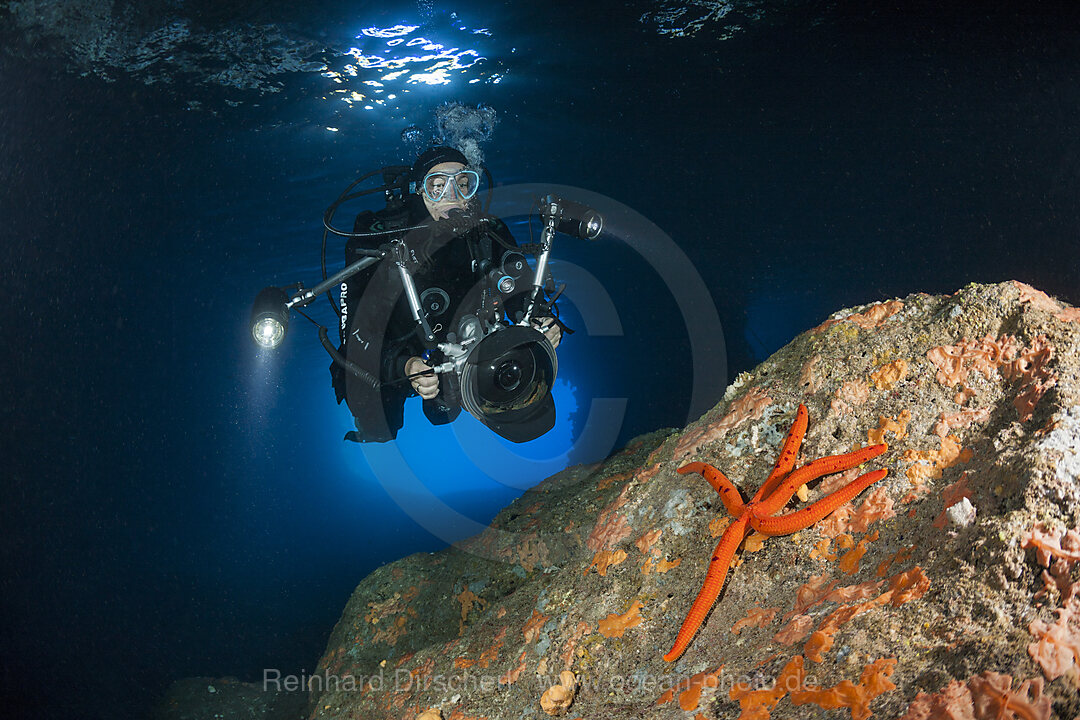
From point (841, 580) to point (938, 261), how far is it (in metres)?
22.7

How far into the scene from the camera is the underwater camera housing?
3635 mm

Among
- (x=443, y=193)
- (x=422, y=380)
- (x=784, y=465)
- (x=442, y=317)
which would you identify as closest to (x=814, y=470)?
(x=784, y=465)

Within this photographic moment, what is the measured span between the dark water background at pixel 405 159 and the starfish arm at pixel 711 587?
8533 mm

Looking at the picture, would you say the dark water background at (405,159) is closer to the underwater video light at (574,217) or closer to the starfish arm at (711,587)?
the underwater video light at (574,217)

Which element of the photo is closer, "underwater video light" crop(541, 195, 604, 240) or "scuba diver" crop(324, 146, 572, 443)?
"scuba diver" crop(324, 146, 572, 443)

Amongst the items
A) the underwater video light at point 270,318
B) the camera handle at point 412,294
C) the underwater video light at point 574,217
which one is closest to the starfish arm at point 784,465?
the underwater video light at point 574,217

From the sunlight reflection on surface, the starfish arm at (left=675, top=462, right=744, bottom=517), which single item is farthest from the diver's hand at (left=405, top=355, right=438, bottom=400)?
the sunlight reflection on surface

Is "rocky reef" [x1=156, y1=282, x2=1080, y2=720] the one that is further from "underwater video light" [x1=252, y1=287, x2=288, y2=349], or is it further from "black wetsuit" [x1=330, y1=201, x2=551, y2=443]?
"underwater video light" [x1=252, y1=287, x2=288, y2=349]

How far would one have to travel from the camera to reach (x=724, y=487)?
83.2 inches

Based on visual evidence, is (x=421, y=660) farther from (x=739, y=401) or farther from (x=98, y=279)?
(x=98, y=279)

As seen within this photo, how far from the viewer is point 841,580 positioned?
5.88 ft

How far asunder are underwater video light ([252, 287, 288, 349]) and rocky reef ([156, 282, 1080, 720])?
8.38ft

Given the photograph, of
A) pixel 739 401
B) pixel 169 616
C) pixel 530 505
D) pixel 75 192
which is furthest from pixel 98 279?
pixel 739 401

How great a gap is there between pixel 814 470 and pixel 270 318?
3.87m
